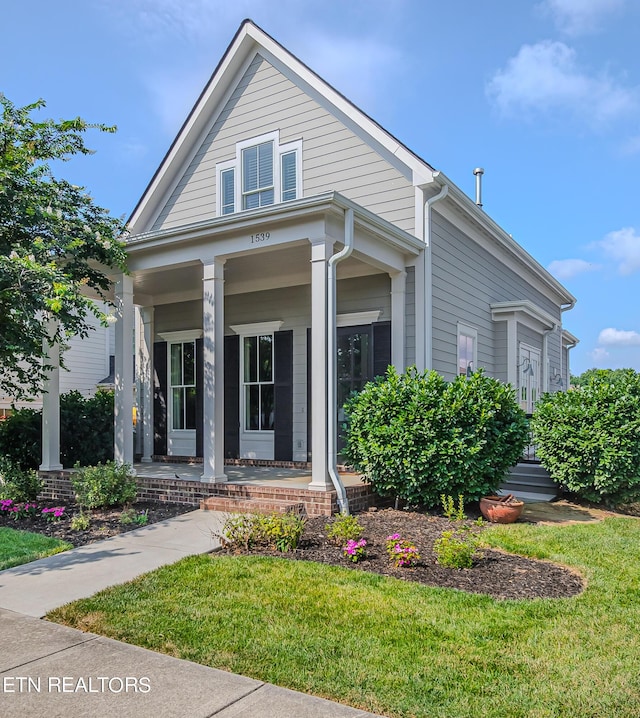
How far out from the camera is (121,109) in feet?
31.9

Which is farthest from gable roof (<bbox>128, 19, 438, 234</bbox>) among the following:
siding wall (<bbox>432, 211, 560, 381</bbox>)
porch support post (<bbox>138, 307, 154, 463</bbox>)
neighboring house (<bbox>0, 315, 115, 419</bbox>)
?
neighboring house (<bbox>0, 315, 115, 419</bbox>)

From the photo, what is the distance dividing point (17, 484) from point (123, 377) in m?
2.11

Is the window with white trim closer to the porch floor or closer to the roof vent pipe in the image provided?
the porch floor

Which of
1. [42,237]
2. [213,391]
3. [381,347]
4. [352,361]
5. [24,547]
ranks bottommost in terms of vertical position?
[24,547]

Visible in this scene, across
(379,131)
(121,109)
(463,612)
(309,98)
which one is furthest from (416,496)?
(121,109)

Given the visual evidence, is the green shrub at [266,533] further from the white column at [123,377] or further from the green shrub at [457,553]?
the white column at [123,377]

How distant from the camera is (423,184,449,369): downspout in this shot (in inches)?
348

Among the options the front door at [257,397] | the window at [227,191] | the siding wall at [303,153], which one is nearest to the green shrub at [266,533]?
the front door at [257,397]

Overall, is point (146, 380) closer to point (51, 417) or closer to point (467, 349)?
point (51, 417)

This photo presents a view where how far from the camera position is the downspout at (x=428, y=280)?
29.0 feet

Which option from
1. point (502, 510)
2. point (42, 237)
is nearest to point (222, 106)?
point (42, 237)

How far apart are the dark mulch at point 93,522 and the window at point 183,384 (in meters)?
3.63

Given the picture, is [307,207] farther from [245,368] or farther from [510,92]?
[510,92]

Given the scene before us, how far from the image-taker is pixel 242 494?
758 centimetres
